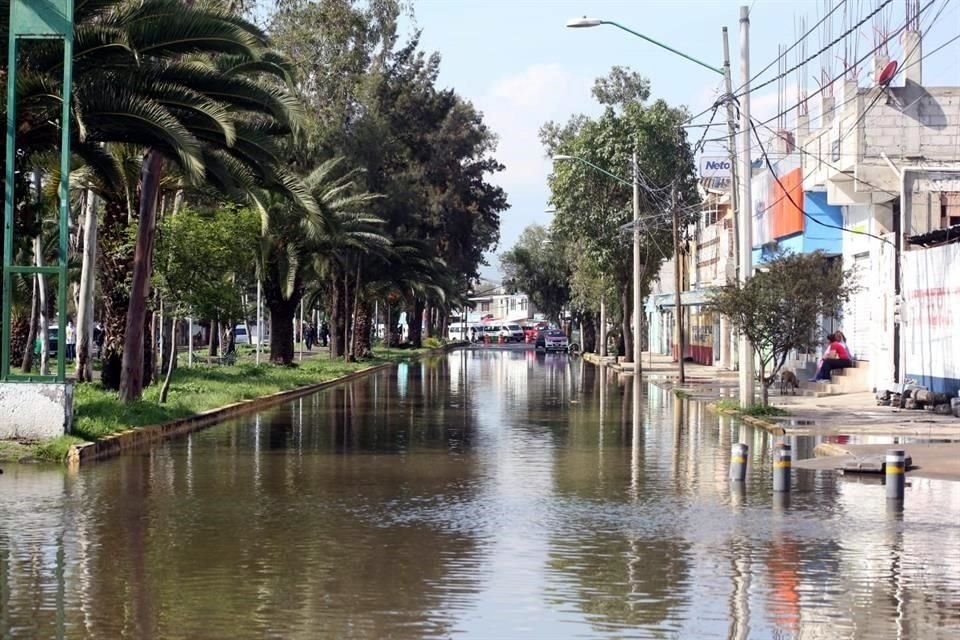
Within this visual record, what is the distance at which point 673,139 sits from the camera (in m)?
71.8

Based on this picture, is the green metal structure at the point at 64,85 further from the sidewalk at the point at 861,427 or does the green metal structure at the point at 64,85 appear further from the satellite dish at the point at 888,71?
the satellite dish at the point at 888,71

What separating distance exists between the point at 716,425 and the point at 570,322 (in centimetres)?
10106

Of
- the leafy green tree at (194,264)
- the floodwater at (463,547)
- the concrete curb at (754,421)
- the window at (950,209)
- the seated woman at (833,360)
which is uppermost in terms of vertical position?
the window at (950,209)

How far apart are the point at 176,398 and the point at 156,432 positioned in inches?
284

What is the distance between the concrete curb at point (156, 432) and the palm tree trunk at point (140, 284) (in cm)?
156

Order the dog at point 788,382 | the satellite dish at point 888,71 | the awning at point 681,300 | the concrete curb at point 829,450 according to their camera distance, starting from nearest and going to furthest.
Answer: the concrete curb at point 829,450, the satellite dish at point 888,71, the dog at point 788,382, the awning at point 681,300

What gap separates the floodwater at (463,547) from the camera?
10195 mm

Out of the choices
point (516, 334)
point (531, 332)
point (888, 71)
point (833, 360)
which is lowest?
point (833, 360)

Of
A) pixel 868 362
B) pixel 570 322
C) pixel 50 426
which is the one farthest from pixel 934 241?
pixel 570 322

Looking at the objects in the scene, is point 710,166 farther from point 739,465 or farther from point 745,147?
point 739,465

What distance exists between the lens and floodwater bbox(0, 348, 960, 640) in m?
10.2

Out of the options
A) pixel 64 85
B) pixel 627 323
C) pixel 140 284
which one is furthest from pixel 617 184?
pixel 64 85

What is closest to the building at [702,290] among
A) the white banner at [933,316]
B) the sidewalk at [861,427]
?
the sidewalk at [861,427]

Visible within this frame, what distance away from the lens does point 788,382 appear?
43.5 meters
